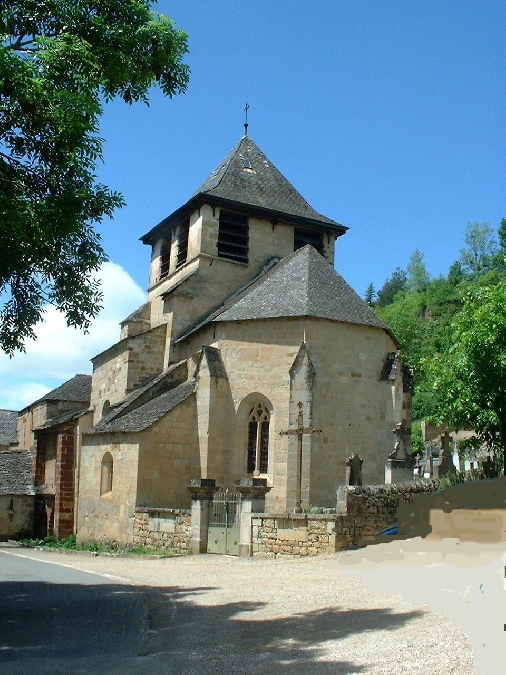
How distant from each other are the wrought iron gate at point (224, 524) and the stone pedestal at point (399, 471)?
13.5 feet

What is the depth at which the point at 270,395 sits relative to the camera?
20.5 meters

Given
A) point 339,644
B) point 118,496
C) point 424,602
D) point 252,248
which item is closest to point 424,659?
point 339,644

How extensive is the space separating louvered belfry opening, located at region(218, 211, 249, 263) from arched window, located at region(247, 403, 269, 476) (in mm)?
8114

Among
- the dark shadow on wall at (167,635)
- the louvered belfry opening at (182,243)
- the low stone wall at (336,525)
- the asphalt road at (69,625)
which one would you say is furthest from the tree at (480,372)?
the dark shadow on wall at (167,635)

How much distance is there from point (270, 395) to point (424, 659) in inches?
569

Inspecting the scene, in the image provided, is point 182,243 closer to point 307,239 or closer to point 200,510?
point 307,239

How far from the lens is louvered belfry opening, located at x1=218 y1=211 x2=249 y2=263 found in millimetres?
27188

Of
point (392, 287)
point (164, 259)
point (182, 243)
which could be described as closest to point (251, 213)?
point (182, 243)

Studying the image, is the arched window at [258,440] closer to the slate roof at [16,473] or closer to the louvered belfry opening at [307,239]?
the louvered belfry opening at [307,239]

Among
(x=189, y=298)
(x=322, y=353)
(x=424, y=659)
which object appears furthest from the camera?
(x=189, y=298)

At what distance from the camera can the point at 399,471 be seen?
60.7 feet

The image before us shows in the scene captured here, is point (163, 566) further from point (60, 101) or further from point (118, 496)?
point (60, 101)

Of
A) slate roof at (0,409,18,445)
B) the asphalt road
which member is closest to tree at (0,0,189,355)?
the asphalt road

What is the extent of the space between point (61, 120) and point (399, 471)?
43.2 feet
